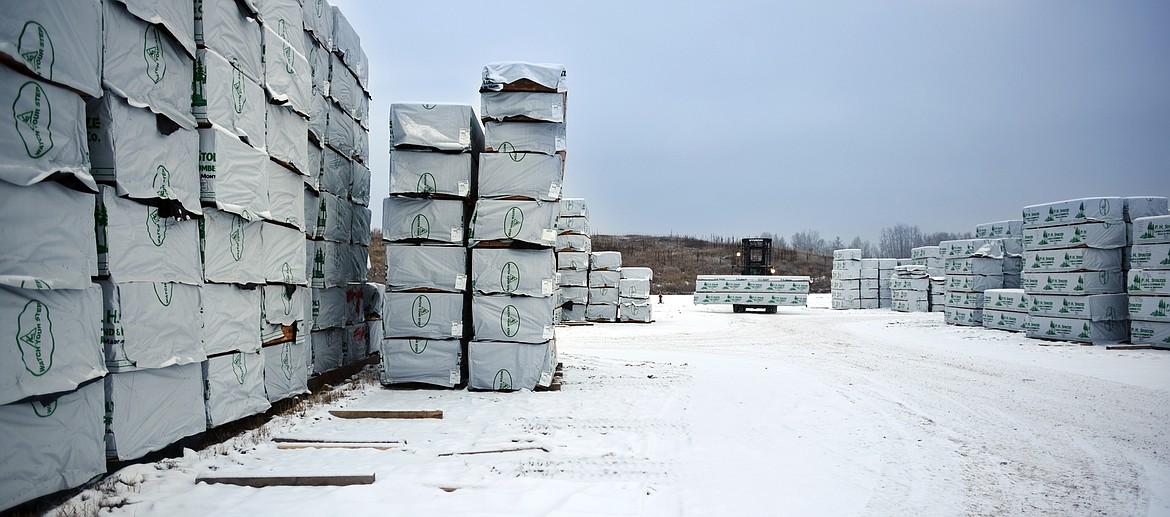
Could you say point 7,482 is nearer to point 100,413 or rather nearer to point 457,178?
point 100,413

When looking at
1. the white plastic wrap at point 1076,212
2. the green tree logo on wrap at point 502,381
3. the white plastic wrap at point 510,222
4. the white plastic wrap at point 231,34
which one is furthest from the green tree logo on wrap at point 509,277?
the white plastic wrap at point 1076,212

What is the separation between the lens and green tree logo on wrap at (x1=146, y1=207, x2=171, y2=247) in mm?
4715

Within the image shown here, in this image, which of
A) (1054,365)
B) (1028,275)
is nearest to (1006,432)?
(1054,365)

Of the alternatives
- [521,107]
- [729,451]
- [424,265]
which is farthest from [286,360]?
[729,451]

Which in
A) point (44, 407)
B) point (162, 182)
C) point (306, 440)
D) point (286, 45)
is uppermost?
point (286, 45)

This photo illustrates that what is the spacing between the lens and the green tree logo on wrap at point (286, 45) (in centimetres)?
676

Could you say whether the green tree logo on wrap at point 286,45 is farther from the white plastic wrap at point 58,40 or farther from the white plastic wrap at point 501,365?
the white plastic wrap at point 501,365

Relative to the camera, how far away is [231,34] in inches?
227

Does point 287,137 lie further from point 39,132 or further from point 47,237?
point 47,237

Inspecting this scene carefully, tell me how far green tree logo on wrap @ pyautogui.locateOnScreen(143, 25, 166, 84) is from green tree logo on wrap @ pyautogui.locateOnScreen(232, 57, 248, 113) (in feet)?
2.95

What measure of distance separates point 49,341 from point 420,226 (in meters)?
4.88

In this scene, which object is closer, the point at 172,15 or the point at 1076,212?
the point at 172,15

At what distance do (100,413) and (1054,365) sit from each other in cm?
1444

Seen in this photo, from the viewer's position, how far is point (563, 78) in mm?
8758
